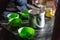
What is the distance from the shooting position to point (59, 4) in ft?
2.26

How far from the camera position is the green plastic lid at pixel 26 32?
2.97 feet

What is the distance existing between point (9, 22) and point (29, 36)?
0.64 feet

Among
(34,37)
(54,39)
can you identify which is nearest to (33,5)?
(34,37)

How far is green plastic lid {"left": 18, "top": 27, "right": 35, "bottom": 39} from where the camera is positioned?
91 centimetres

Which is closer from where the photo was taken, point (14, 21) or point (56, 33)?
point (56, 33)

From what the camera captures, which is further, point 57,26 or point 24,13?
point 24,13

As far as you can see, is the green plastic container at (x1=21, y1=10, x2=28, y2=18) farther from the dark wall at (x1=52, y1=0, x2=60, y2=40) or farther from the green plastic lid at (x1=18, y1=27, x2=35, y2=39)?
the dark wall at (x1=52, y1=0, x2=60, y2=40)

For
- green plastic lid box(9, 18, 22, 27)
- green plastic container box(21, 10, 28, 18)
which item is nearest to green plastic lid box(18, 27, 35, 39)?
green plastic lid box(9, 18, 22, 27)

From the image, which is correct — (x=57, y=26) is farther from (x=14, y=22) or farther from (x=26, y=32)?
(x=14, y=22)

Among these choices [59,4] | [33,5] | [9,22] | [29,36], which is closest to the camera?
[59,4]

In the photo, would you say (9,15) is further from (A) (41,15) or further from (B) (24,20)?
(A) (41,15)

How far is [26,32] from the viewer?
92 centimetres

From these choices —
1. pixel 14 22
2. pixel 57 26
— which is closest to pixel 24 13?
pixel 14 22

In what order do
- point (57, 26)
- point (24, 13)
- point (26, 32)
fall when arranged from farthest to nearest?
point (24, 13)
point (26, 32)
point (57, 26)
